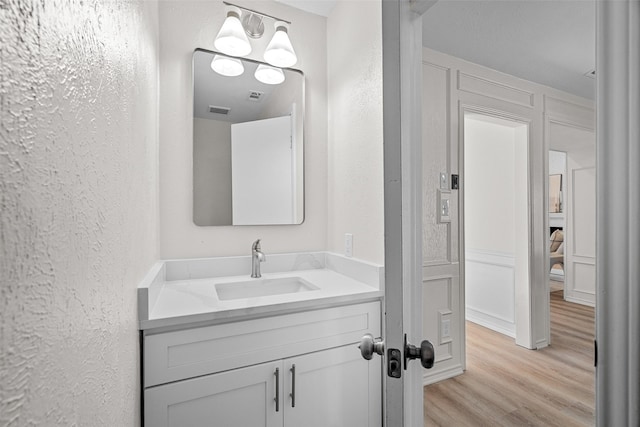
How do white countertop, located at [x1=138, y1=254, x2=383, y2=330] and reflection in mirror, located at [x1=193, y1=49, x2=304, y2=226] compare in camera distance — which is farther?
reflection in mirror, located at [x1=193, y1=49, x2=304, y2=226]

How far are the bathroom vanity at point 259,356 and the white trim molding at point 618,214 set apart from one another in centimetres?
95

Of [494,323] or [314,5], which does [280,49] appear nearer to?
[314,5]

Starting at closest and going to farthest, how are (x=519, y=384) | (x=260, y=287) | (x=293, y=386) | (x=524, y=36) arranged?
(x=524, y=36), (x=519, y=384), (x=293, y=386), (x=260, y=287)

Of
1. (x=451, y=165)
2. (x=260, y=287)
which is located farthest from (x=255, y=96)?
(x=451, y=165)

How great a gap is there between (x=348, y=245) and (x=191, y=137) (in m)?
1.08

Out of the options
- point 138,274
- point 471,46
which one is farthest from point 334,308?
point 471,46

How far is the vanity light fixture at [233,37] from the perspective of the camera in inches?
65.3

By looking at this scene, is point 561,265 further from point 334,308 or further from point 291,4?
point 291,4

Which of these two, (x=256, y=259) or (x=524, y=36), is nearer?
(x=524, y=36)

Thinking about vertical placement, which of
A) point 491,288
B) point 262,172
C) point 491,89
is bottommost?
point 491,288

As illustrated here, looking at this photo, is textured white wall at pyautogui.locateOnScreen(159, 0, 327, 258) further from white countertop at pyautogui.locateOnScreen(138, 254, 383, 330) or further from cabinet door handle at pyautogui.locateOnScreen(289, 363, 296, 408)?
cabinet door handle at pyautogui.locateOnScreen(289, 363, 296, 408)

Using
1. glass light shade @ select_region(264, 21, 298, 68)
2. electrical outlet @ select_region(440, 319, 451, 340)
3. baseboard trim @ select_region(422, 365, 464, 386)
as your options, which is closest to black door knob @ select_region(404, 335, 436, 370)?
electrical outlet @ select_region(440, 319, 451, 340)

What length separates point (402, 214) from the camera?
0.73 metres

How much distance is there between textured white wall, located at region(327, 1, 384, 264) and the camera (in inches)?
58.4
